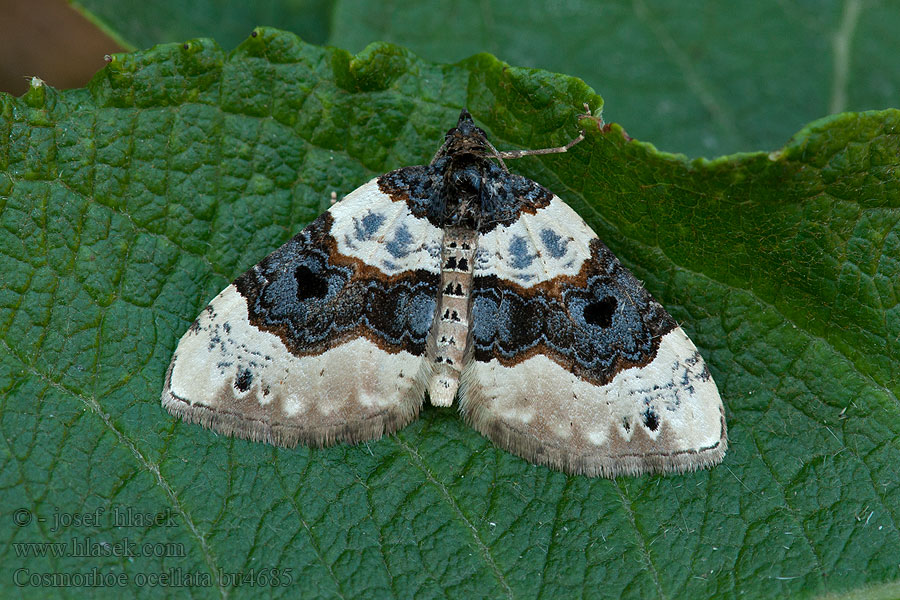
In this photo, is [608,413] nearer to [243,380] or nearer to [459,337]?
[459,337]

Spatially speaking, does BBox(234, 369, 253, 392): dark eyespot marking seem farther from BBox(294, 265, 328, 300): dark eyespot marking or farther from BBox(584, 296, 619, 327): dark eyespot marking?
BBox(584, 296, 619, 327): dark eyespot marking

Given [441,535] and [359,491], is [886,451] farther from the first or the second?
[359,491]

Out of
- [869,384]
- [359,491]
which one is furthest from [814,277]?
[359,491]

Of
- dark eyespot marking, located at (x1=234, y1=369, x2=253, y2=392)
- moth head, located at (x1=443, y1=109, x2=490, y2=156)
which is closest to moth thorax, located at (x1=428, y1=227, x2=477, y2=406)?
moth head, located at (x1=443, y1=109, x2=490, y2=156)

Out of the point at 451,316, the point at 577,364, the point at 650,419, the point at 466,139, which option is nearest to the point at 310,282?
the point at 451,316

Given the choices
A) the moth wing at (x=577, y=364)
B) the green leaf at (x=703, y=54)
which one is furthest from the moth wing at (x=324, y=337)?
the green leaf at (x=703, y=54)

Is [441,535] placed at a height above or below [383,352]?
below
